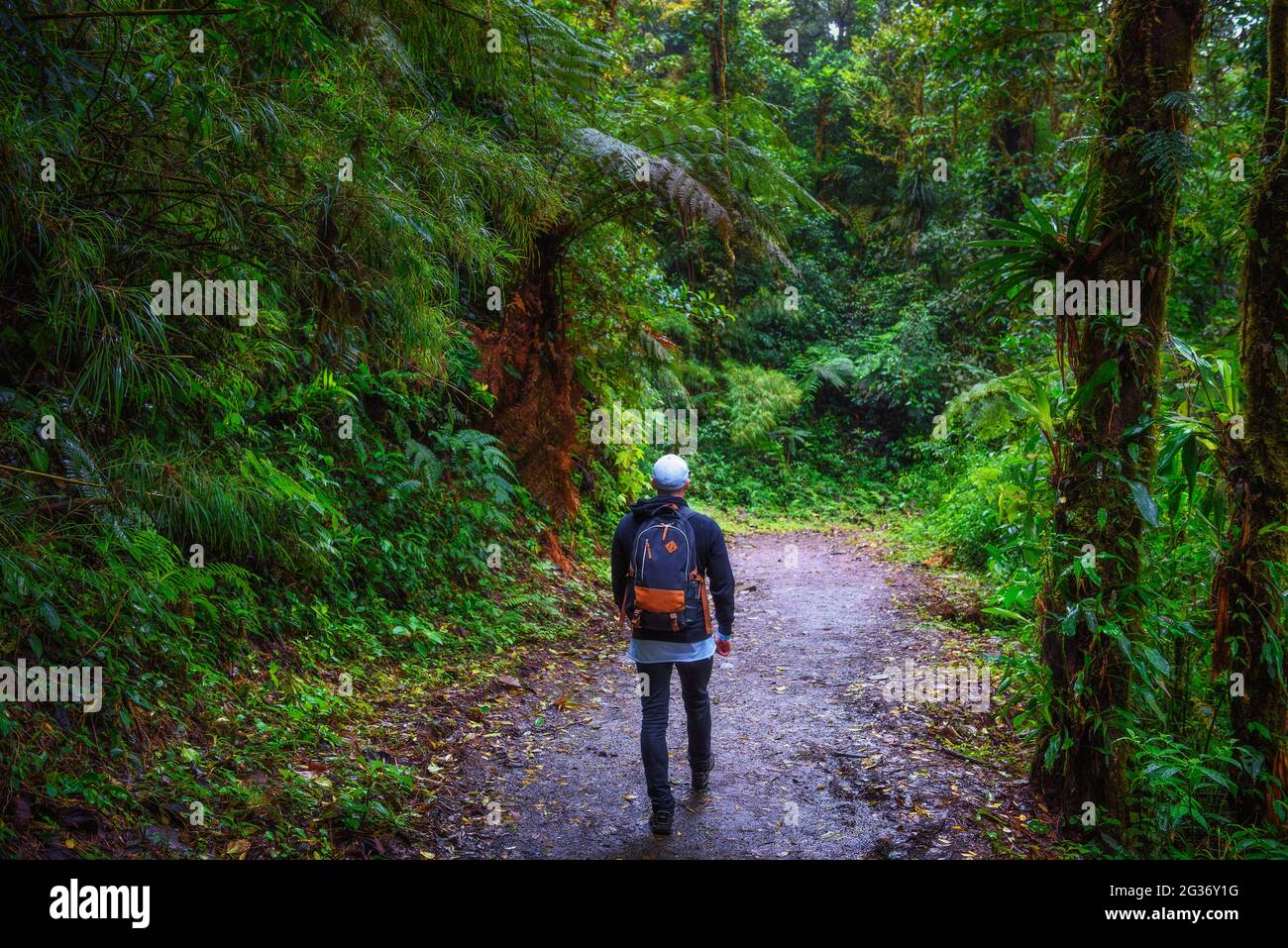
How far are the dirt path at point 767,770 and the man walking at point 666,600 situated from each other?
0.35m

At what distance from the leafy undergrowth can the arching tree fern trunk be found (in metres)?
3.18

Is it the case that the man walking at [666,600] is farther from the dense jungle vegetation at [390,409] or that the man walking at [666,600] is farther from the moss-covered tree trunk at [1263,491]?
the moss-covered tree trunk at [1263,491]

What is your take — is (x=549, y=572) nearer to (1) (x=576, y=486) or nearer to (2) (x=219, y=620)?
(1) (x=576, y=486)

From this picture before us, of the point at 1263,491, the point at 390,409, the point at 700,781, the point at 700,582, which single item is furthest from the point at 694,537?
the point at 390,409

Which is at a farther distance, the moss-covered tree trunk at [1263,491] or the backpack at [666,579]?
the backpack at [666,579]

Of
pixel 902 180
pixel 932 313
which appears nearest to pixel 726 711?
pixel 932 313

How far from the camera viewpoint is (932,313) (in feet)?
56.5

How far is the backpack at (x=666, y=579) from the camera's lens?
13.0 ft

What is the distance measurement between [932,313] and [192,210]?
15.6m

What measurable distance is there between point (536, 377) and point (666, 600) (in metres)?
4.98

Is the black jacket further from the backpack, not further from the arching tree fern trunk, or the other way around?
the arching tree fern trunk

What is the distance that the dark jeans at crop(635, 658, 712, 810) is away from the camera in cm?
399

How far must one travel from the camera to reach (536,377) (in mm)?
8531

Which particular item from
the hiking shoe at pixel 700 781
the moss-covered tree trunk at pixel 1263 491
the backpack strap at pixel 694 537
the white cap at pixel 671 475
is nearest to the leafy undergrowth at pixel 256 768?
the hiking shoe at pixel 700 781
